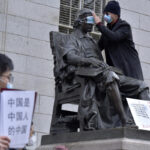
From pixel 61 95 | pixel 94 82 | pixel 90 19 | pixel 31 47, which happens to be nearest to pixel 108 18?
pixel 90 19

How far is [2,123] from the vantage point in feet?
11.5

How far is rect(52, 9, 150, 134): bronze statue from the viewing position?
727cm

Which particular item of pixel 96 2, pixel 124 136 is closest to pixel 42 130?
pixel 96 2

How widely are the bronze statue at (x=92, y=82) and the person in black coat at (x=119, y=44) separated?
220mm

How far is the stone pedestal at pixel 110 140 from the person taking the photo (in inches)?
264

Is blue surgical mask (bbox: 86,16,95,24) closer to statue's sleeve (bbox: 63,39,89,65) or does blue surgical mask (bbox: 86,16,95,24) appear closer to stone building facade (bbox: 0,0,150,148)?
statue's sleeve (bbox: 63,39,89,65)

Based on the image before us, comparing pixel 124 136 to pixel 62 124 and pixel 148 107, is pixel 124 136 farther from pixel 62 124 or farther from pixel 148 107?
pixel 62 124

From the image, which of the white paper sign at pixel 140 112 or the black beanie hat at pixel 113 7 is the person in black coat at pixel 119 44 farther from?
the white paper sign at pixel 140 112

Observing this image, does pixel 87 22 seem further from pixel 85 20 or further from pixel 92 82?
pixel 92 82

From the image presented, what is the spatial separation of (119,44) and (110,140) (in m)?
1.85

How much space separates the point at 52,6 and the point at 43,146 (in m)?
4.96

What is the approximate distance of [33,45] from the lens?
38.4 feet

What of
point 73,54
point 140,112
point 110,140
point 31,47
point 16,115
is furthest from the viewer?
point 31,47

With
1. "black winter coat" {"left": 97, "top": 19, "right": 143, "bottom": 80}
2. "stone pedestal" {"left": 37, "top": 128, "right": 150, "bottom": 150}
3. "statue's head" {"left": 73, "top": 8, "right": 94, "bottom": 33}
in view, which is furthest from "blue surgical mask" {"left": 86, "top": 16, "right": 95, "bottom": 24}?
"stone pedestal" {"left": 37, "top": 128, "right": 150, "bottom": 150}
